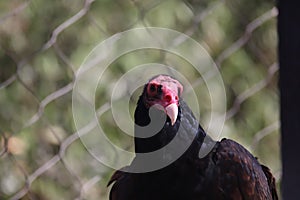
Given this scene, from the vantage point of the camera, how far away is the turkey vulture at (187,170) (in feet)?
2.96

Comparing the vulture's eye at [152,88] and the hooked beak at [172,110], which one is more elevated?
the vulture's eye at [152,88]

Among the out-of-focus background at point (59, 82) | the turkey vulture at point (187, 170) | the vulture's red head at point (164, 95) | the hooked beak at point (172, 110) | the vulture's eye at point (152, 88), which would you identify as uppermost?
the vulture's eye at point (152, 88)

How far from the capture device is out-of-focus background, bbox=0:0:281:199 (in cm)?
140

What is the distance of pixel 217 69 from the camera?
56.2 inches

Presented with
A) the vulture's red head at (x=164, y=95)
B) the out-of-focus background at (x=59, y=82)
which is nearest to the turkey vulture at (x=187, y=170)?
the vulture's red head at (x=164, y=95)

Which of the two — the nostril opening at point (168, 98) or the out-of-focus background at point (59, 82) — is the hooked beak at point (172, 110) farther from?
the out-of-focus background at point (59, 82)

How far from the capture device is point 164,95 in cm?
88

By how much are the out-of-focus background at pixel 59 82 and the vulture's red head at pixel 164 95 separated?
0.49m

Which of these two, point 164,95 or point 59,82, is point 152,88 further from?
point 59,82

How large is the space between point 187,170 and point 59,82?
56 centimetres

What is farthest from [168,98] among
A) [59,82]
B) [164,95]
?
[59,82]

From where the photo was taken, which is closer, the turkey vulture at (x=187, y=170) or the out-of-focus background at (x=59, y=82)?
the turkey vulture at (x=187, y=170)

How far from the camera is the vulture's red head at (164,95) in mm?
877

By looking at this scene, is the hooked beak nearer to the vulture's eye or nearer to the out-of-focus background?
the vulture's eye
